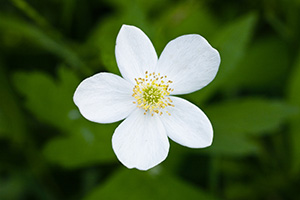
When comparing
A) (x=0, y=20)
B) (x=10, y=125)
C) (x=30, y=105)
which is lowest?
(x=10, y=125)

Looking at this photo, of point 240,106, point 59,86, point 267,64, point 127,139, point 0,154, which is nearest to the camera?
point 127,139

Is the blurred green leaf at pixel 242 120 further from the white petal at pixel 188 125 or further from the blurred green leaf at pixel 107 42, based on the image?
the blurred green leaf at pixel 107 42

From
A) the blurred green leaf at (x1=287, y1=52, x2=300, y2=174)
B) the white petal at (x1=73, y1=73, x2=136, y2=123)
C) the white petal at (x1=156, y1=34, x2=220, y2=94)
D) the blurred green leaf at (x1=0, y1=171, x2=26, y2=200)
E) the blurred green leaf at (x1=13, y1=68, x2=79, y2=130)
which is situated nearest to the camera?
the white petal at (x1=73, y1=73, x2=136, y2=123)

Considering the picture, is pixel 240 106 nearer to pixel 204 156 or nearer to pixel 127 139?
pixel 204 156

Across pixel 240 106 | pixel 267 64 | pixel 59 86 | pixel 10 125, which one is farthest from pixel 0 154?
pixel 267 64

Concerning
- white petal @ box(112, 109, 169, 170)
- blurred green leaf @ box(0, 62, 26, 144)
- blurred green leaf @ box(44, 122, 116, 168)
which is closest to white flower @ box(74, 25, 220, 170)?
white petal @ box(112, 109, 169, 170)

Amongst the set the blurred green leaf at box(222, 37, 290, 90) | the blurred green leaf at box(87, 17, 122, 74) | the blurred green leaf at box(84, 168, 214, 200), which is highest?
the blurred green leaf at box(87, 17, 122, 74)

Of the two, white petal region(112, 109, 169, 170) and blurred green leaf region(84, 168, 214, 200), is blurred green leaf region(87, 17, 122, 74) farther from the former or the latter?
blurred green leaf region(84, 168, 214, 200)
